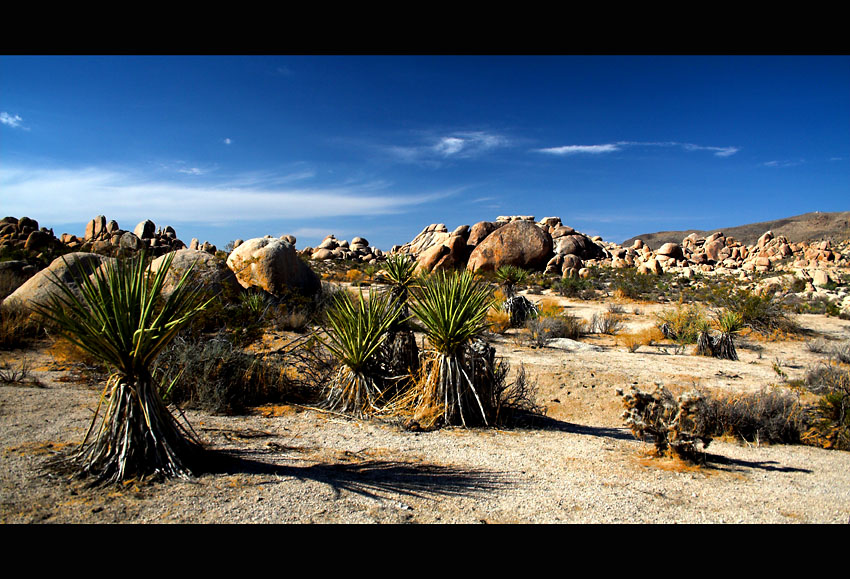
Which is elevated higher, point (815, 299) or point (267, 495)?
point (815, 299)

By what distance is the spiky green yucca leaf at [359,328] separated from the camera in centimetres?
634

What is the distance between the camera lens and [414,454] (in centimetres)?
487

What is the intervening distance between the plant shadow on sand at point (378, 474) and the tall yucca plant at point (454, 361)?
4.87ft

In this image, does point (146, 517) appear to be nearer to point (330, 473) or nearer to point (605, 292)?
point (330, 473)

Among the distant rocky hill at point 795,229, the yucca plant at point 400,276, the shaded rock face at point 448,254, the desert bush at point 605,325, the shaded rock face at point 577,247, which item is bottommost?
the desert bush at point 605,325

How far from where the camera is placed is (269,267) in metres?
14.1

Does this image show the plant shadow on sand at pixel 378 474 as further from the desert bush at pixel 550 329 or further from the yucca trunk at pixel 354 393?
the desert bush at pixel 550 329

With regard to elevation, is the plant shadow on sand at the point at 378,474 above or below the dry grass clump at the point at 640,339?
below

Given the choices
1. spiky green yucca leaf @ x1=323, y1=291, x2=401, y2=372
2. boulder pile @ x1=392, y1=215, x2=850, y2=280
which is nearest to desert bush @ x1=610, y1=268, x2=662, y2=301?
boulder pile @ x1=392, y1=215, x2=850, y2=280

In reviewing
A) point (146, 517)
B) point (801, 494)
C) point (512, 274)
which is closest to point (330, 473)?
point (146, 517)

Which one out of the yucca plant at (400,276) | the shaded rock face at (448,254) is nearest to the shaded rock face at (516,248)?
the shaded rock face at (448,254)

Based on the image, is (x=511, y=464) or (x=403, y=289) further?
(x=403, y=289)

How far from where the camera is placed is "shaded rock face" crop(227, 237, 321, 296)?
546 inches

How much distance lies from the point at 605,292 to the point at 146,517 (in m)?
23.2
